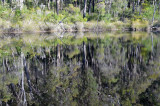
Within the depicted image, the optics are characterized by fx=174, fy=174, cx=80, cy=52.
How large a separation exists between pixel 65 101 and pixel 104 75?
1.91m

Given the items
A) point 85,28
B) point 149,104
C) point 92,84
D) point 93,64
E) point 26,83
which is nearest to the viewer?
point 149,104

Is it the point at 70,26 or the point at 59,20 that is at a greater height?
the point at 59,20

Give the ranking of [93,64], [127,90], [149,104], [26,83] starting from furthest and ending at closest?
[93,64] < [26,83] < [127,90] < [149,104]

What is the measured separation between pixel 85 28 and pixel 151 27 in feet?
35.6

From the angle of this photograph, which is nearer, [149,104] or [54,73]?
[149,104]

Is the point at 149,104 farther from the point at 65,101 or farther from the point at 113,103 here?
the point at 65,101

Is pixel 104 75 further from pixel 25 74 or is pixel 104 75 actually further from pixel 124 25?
pixel 124 25

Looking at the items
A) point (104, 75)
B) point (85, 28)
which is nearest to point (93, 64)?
point (104, 75)

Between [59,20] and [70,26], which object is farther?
[70,26]

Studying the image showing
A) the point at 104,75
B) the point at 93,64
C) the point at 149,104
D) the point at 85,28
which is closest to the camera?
the point at 149,104

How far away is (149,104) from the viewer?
117 inches

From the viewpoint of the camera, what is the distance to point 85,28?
28016mm

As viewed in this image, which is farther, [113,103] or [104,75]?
[104,75]

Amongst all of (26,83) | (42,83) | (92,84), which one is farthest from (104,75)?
(26,83)
